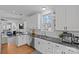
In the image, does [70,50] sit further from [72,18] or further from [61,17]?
[61,17]

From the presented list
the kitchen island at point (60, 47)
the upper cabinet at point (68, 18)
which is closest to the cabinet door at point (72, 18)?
the upper cabinet at point (68, 18)

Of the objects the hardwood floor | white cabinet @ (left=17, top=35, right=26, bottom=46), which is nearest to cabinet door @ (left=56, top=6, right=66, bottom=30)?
the hardwood floor

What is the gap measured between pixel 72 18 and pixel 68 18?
0.16 meters

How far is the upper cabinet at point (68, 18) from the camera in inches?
110

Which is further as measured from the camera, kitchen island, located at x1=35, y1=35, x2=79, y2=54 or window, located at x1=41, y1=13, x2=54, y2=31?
window, located at x1=41, y1=13, x2=54, y2=31

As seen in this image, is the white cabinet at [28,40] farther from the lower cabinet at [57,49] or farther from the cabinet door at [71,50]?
the cabinet door at [71,50]

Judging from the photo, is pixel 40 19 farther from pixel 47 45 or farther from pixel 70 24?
pixel 70 24

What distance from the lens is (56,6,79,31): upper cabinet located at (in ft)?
9.14

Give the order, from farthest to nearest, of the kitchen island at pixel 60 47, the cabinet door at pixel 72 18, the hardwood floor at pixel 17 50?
1. the hardwood floor at pixel 17 50
2. the cabinet door at pixel 72 18
3. the kitchen island at pixel 60 47

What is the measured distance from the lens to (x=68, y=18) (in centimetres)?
302

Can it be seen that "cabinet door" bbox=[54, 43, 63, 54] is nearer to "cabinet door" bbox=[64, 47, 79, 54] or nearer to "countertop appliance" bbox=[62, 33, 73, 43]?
"cabinet door" bbox=[64, 47, 79, 54]

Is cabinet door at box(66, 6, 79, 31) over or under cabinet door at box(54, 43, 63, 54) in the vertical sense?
over

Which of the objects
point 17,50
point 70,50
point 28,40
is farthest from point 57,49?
point 28,40

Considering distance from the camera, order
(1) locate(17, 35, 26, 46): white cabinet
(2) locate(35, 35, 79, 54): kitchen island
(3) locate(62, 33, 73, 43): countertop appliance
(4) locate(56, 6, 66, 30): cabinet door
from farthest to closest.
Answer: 1. (1) locate(17, 35, 26, 46): white cabinet
2. (4) locate(56, 6, 66, 30): cabinet door
3. (3) locate(62, 33, 73, 43): countertop appliance
4. (2) locate(35, 35, 79, 54): kitchen island
